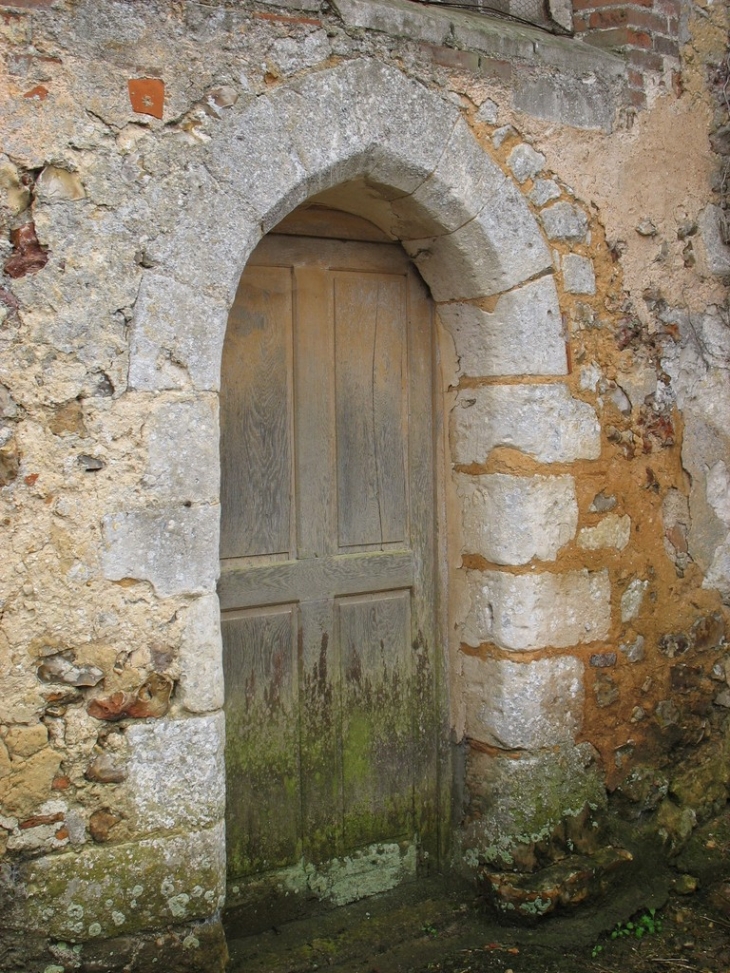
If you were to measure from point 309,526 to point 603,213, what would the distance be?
4.71ft

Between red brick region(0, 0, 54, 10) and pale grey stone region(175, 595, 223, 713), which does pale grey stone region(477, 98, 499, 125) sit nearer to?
red brick region(0, 0, 54, 10)

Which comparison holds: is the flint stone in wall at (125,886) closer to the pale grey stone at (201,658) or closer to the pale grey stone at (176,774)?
the pale grey stone at (176,774)

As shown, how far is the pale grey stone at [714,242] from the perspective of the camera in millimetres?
3688

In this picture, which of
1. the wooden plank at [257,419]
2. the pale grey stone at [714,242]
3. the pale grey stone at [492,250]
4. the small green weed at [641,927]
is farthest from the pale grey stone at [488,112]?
the small green weed at [641,927]

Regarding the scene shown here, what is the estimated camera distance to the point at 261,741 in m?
3.17

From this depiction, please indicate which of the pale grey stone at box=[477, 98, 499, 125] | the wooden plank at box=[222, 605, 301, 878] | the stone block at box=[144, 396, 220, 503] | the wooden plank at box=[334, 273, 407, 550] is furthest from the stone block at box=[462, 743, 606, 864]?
the pale grey stone at box=[477, 98, 499, 125]

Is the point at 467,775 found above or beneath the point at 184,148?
beneath

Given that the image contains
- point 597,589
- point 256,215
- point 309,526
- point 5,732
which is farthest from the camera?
point 597,589

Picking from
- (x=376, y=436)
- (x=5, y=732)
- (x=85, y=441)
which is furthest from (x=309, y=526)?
(x=5, y=732)

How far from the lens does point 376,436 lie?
336 centimetres

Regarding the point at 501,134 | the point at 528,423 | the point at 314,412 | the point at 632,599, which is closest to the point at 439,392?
the point at 528,423

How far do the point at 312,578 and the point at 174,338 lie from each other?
0.98 meters

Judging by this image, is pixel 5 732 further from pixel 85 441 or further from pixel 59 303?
pixel 59 303

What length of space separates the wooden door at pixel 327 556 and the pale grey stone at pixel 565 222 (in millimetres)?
462
